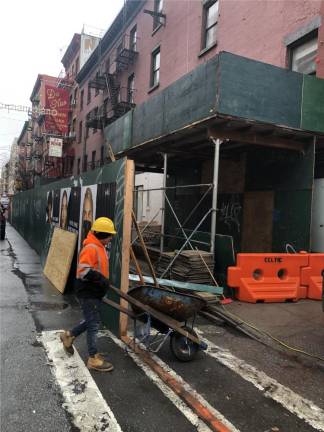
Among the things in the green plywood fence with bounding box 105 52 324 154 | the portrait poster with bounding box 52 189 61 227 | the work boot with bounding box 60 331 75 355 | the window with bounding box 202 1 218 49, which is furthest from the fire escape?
the work boot with bounding box 60 331 75 355

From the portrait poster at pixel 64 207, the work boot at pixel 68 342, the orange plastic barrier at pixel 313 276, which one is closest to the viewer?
the work boot at pixel 68 342

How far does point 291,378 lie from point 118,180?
12.2 ft

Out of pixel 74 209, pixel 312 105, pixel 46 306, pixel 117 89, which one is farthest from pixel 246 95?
pixel 117 89

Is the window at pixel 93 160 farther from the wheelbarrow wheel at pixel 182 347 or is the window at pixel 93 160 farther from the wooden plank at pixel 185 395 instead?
the wheelbarrow wheel at pixel 182 347

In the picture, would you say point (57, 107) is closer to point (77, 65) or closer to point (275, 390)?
point (77, 65)

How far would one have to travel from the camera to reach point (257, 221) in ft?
36.5

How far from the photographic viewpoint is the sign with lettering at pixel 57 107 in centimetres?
3634

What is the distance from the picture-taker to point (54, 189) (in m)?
13.2

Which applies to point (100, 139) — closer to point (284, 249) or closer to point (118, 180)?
point (284, 249)

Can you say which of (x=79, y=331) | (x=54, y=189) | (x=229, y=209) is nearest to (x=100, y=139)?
(x=54, y=189)

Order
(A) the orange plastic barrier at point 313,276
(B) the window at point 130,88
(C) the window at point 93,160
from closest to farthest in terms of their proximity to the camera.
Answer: (A) the orange plastic barrier at point 313,276 → (B) the window at point 130,88 → (C) the window at point 93,160

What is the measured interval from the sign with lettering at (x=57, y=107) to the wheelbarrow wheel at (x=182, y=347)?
34.5 meters

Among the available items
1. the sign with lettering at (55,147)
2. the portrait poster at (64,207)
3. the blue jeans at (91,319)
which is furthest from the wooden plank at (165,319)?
the sign with lettering at (55,147)

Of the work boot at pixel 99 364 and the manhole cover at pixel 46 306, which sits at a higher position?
the work boot at pixel 99 364
